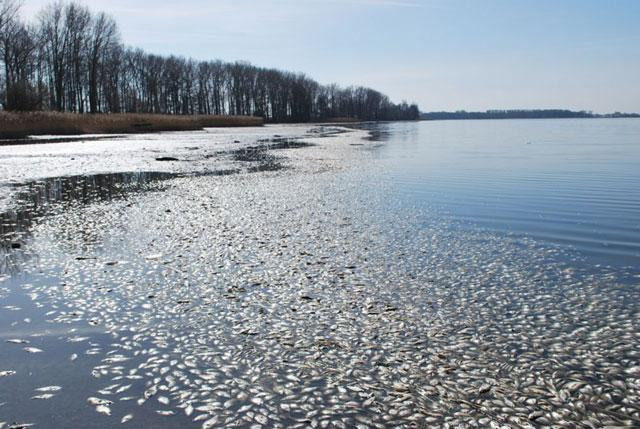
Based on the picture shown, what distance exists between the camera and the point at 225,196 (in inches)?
592

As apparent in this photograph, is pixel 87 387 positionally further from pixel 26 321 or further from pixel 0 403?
pixel 26 321

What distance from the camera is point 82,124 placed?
53344 millimetres

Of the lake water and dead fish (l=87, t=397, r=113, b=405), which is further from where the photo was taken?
the lake water

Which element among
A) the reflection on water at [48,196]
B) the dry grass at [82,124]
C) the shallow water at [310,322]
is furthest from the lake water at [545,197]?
the dry grass at [82,124]

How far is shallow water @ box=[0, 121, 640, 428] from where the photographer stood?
4105 millimetres

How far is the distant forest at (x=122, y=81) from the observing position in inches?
2904

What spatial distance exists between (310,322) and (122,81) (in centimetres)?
12374

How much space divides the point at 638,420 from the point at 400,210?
9.01 m

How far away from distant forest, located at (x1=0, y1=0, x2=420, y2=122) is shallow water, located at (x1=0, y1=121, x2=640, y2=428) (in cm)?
5132

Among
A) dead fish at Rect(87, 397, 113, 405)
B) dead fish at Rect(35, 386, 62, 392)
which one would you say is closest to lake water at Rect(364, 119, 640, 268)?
dead fish at Rect(87, 397, 113, 405)

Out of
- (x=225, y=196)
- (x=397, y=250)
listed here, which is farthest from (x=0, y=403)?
(x=225, y=196)

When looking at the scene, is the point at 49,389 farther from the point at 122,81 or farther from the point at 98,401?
the point at 122,81

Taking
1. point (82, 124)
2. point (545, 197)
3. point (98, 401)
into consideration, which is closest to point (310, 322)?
point (98, 401)

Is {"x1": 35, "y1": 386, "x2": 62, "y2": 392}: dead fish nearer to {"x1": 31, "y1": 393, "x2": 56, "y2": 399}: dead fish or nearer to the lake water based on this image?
{"x1": 31, "y1": 393, "x2": 56, "y2": 399}: dead fish
